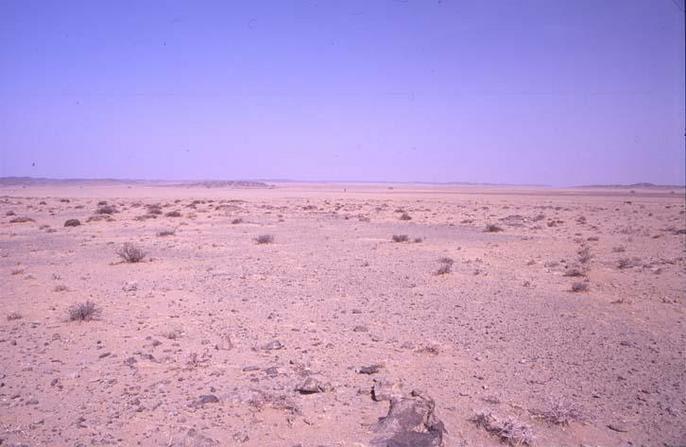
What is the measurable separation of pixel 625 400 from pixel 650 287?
775 cm

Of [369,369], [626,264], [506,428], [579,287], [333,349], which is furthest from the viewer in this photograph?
[626,264]

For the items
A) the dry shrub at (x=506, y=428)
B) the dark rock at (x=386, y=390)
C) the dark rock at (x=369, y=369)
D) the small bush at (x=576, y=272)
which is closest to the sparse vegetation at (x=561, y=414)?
the dry shrub at (x=506, y=428)

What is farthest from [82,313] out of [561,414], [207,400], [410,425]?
[561,414]

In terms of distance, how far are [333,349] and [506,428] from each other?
3.22 m

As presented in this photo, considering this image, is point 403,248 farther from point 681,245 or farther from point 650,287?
point 681,245

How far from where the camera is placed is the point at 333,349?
25.3 ft

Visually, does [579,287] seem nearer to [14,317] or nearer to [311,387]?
[311,387]

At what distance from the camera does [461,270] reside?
14711 mm

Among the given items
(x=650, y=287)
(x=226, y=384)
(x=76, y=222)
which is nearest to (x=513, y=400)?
(x=226, y=384)

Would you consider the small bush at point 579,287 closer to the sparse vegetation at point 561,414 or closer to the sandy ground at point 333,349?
the sandy ground at point 333,349

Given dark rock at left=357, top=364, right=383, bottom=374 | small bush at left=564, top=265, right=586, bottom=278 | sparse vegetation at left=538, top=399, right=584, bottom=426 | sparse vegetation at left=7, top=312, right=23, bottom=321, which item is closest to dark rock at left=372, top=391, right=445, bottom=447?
dark rock at left=357, top=364, right=383, bottom=374

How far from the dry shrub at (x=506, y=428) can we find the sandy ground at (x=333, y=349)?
0.03 metres

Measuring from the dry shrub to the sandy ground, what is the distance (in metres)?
0.03

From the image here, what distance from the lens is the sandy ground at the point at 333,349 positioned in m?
5.34
